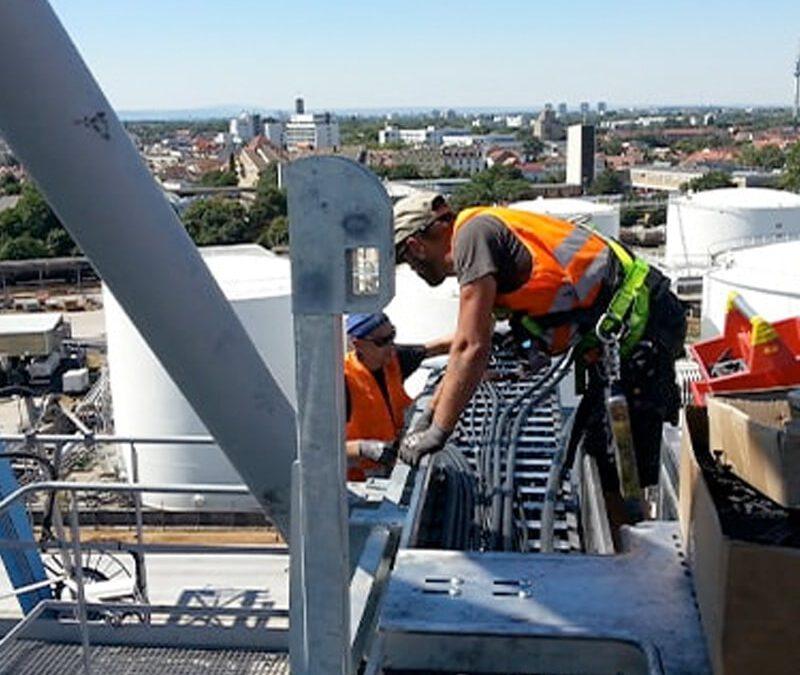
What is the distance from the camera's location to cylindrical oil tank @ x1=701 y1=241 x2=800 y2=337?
16859 millimetres

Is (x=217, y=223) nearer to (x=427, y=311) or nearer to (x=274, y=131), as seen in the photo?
(x=427, y=311)

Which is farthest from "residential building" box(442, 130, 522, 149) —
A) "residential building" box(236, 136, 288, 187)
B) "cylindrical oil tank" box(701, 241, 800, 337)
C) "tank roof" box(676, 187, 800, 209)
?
"cylindrical oil tank" box(701, 241, 800, 337)

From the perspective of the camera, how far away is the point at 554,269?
3.64 meters

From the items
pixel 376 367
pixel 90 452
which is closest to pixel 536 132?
pixel 90 452

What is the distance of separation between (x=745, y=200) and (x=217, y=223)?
28478 mm

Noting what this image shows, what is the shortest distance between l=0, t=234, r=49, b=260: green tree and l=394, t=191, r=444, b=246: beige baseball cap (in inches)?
1832

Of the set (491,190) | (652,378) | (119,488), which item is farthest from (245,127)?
(652,378)

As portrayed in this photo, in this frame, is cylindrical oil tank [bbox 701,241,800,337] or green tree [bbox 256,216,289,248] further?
green tree [bbox 256,216,289,248]

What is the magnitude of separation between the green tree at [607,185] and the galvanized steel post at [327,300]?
74.4 metres

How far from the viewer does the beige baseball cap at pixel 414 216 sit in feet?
11.2

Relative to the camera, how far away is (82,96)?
196 cm

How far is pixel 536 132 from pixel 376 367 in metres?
149

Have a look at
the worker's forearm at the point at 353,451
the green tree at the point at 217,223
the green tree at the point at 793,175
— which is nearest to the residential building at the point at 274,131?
the green tree at the point at 217,223

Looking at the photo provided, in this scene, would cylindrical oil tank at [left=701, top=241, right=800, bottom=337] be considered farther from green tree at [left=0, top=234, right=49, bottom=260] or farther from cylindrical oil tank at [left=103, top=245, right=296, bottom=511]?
green tree at [left=0, top=234, right=49, bottom=260]
